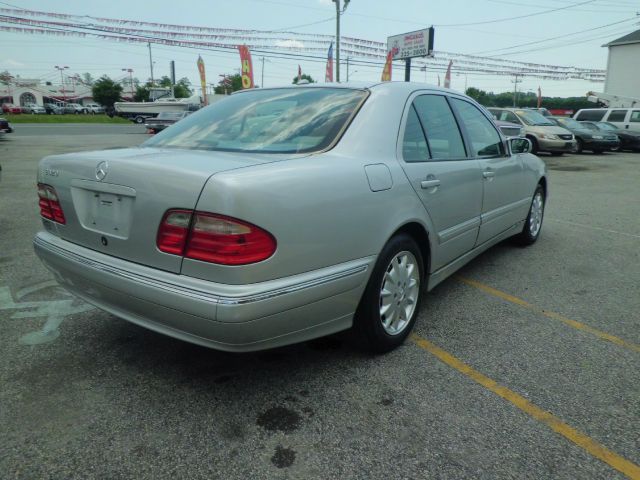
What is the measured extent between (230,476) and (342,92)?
Answer: 6.98 feet

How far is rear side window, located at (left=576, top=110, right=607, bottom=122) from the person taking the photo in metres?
21.2

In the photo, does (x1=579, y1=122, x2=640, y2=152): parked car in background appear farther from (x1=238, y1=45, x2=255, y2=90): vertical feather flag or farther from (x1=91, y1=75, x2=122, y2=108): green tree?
(x1=91, y1=75, x2=122, y2=108): green tree

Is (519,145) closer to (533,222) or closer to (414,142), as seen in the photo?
(533,222)

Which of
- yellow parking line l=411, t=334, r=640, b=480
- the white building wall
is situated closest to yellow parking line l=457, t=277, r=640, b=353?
yellow parking line l=411, t=334, r=640, b=480

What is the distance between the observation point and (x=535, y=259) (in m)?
4.79

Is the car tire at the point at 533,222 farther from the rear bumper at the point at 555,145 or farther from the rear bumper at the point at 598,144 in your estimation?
the rear bumper at the point at 598,144

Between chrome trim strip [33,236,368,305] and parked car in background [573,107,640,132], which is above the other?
parked car in background [573,107,640,132]

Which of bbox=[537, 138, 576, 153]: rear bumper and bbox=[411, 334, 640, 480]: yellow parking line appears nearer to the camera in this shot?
bbox=[411, 334, 640, 480]: yellow parking line

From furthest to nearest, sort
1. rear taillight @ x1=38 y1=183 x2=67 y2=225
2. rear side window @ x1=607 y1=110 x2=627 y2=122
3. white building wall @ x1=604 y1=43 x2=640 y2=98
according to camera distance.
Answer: white building wall @ x1=604 y1=43 x2=640 y2=98 < rear side window @ x1=607 y1=110 x2=627 y2=122 < rear taillight @ x1=38 y1=183 x2=67 y2=225

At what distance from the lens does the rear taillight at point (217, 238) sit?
1945 millimetres

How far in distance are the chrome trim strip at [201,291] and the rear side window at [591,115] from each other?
2282 centimetres

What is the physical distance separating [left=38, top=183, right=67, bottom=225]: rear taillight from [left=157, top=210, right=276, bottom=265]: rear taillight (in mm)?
873

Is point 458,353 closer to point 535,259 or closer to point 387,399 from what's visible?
point 387,399

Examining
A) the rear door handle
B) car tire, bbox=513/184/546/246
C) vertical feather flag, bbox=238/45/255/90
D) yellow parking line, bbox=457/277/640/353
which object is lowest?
yellow parking line, bbox=457/277/640/353
